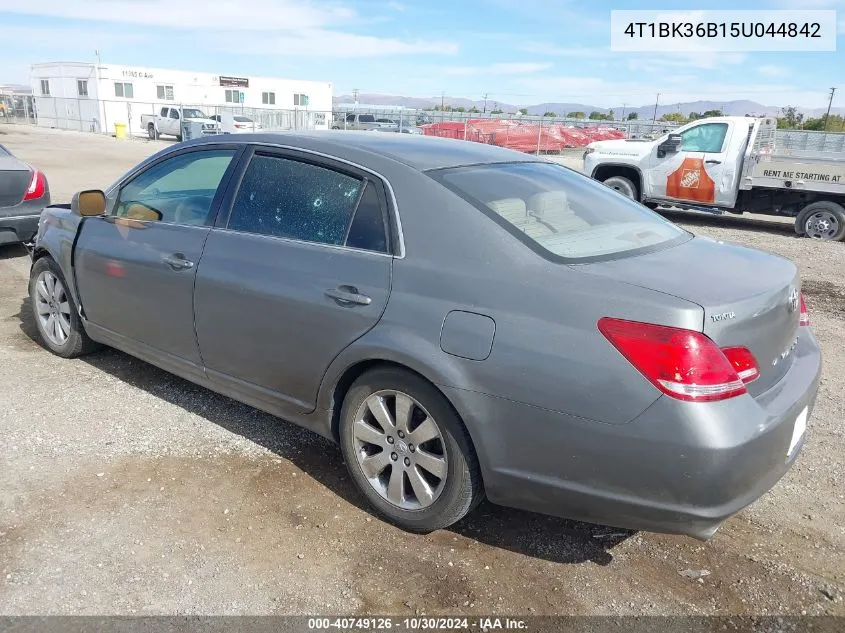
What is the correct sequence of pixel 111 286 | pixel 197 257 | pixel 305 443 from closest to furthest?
pixel 197 257 → pixel 305 443 → pixel 111 286

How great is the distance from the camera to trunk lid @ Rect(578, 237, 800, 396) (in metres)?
2.47

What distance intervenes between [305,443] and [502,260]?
178 centimetres

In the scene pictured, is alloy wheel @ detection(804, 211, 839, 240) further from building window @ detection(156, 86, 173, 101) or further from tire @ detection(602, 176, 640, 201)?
building window @ detection(156, 86, 173, 101)

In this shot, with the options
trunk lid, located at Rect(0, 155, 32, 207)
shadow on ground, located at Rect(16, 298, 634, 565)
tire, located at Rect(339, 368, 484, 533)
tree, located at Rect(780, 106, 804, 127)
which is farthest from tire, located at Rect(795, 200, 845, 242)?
tree, located at Rect(780, 106, 804, 127)

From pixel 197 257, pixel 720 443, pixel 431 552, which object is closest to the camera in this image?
pixel 720 443

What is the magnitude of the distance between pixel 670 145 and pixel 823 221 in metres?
2.79

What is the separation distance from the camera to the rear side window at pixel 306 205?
125 inches

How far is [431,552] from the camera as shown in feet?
9.81

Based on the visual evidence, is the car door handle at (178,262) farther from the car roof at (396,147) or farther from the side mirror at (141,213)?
the car roof at (396,147)

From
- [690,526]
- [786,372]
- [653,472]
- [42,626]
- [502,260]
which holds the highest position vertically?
[502,260]

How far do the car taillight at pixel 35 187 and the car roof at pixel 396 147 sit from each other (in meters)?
4.71

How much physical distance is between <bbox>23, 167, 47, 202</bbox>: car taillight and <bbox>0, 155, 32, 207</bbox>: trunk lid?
0.04 m

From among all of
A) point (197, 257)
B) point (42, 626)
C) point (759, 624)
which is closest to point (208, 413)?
point (197, 257)

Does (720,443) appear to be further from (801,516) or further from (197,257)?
(197,257)
